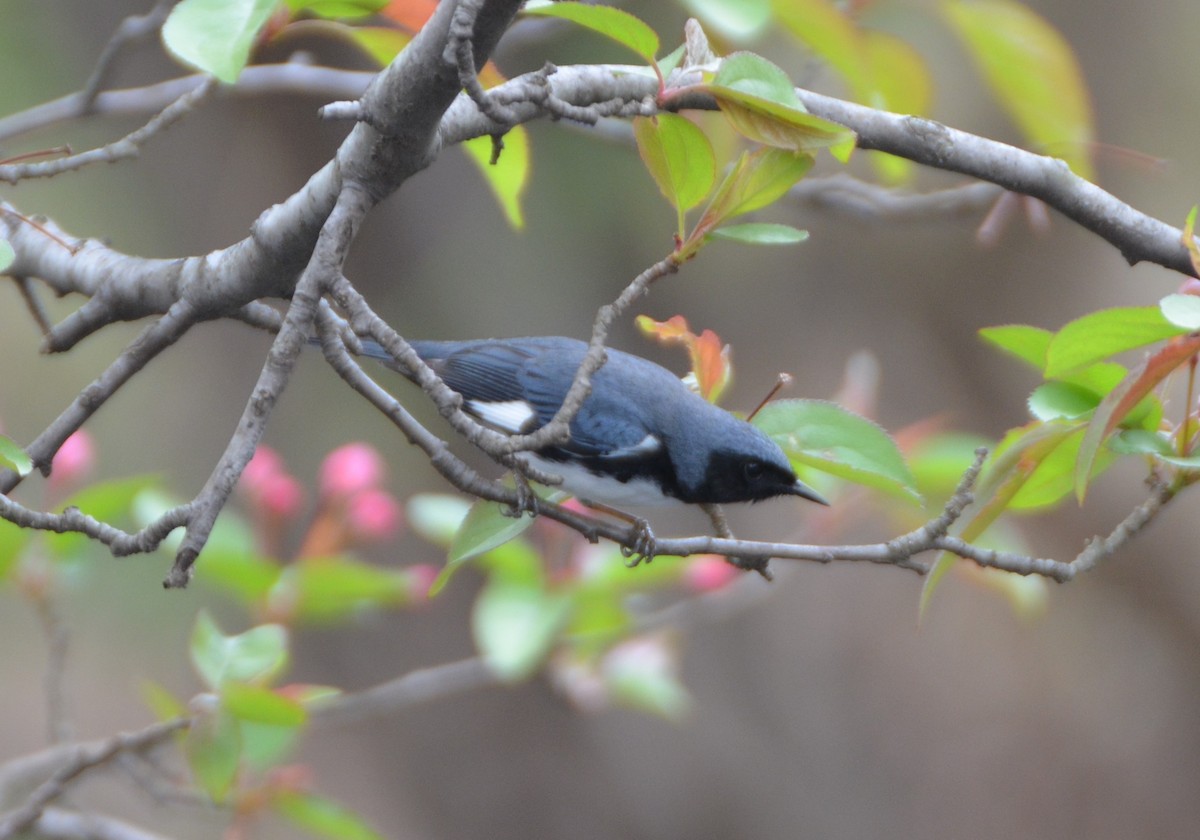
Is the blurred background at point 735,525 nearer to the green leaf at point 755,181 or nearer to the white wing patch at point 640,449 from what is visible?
the white wing patch at point 640,449

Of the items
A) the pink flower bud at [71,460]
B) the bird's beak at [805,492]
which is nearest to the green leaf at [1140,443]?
the bird's beak at [805,492]

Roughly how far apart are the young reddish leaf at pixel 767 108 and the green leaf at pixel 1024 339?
14.0 inches

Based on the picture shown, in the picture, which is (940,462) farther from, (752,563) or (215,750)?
(215,750)

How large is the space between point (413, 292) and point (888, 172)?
133 inches

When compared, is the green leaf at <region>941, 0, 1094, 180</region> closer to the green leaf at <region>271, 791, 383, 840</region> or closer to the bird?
the bird

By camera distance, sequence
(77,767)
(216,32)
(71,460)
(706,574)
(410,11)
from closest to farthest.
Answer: (216,32), (410,11), (77,767), (71,460), (706,574)

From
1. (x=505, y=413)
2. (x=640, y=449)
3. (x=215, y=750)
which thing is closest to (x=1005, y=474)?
(x=640, y=449)

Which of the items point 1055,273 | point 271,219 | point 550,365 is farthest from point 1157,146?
point 271,219

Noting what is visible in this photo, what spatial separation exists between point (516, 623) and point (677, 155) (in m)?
1.31

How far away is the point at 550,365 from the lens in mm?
2402

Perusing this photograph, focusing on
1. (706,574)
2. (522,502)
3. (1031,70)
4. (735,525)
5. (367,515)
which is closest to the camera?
(522,502)

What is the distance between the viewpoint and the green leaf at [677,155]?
1433 mm

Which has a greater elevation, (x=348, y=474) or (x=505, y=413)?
(x=505, y=413)

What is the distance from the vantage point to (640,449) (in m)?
2.20
